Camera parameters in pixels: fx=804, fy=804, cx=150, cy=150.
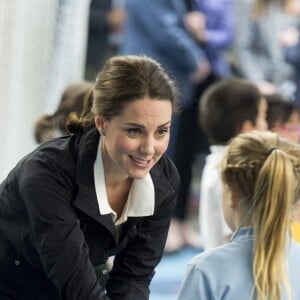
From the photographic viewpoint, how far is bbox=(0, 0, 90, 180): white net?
2439 millimetres

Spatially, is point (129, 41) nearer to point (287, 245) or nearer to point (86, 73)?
point (86, 73)

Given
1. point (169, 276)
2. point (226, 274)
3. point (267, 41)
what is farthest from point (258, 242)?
point (267, 41)

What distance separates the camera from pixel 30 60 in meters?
2.57

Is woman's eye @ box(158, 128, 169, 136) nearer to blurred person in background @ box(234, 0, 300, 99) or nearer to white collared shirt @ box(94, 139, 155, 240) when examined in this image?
white collared shirt @ box(94, 139, 155, 240)

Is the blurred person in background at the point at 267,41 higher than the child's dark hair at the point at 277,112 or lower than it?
higher

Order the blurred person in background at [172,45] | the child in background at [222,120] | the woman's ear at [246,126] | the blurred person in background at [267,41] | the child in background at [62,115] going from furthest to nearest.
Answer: the blurred person in background at [267,41], the blurred person in background at [172,45], the woman's ear at [246,126], the child in background at [222,120], the child in background at [62,115]

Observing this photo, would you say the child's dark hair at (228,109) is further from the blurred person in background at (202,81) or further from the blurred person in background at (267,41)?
the blurred person in background at (267,41)

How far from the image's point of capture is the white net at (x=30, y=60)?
8.00 feet

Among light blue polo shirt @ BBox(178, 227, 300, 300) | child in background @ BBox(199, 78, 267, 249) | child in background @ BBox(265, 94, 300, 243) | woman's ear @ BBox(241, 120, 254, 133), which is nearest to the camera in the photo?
light blue polo shirt @ BBox(178, 227, 300, 300)

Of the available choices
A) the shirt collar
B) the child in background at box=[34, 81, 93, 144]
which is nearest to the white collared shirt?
the shirt collar

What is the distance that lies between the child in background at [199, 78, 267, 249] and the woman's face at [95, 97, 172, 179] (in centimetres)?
87

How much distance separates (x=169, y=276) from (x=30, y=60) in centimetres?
116

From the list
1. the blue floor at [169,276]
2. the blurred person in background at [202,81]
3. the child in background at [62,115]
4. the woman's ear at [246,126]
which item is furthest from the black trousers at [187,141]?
the child in background at [62,115]

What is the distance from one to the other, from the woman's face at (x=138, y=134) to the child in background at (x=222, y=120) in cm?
87
